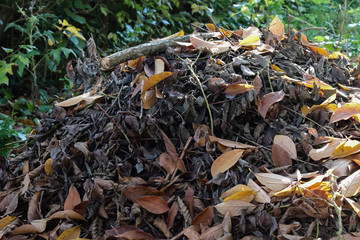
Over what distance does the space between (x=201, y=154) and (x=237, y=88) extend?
0.29 m

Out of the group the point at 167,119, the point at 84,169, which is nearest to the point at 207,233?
the point at 167,119

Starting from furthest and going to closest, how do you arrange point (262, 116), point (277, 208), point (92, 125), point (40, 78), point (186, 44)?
1. point (40, 78)
2. point (186, 44)
3. point (92, 125)
4. point (262, 116)
5. point (277, 208)

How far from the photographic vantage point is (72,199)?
146 cm

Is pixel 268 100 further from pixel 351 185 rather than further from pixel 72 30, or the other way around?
pixel 72 30

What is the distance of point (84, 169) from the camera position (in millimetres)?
1560

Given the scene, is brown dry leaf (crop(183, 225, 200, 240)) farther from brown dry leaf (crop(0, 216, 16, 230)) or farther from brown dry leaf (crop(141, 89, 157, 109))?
brown dry leaf (crop(0, 216, 16, 230))

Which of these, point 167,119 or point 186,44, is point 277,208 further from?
point 186,44

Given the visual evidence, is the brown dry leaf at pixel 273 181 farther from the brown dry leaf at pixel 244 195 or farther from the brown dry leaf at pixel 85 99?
the brown dry leaf at pixel 85 99

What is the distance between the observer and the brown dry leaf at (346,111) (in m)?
1.48

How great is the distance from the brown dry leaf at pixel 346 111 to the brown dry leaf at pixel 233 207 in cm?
50

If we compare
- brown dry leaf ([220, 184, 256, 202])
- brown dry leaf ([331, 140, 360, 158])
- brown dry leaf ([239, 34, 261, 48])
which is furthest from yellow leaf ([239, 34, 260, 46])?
brown dry leaf ([220, 184, 256, 202])

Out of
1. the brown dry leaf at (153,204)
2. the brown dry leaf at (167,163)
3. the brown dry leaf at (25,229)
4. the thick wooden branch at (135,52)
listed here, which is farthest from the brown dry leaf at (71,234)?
the thick wooden branch at (135,52)

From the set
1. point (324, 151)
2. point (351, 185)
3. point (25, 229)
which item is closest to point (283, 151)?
point (324, 151)

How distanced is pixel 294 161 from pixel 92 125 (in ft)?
2.73
